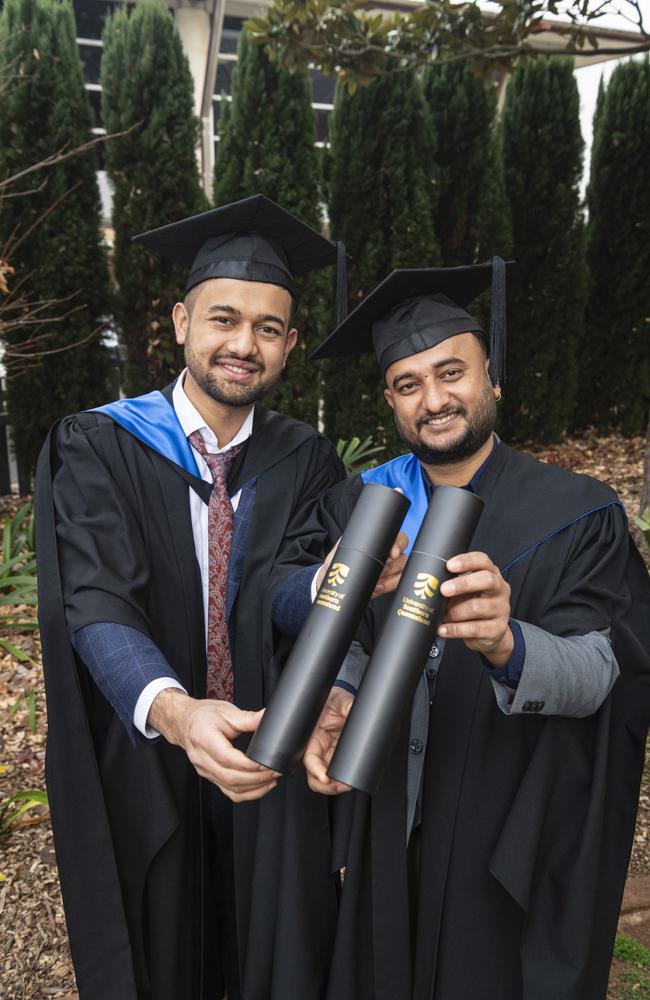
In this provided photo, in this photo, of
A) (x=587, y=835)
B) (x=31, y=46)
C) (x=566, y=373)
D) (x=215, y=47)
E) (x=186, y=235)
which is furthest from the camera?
(x=215, y=47)

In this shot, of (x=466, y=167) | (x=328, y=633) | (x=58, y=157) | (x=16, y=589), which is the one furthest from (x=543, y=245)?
(x=328, y=633)

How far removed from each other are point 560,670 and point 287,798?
33.3 inches

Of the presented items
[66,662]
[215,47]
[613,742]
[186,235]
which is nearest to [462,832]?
[613,742]

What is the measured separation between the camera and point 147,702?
1597 mm

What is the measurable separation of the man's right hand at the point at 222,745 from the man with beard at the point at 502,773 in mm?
227

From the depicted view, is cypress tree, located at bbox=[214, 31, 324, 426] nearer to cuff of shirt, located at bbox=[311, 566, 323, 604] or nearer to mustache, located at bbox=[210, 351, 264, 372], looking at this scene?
mustache, located at bbox=[210, 351, 264, 372]

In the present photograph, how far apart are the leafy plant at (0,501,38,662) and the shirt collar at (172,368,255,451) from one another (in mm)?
2383

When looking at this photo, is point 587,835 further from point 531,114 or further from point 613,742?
point 531,114

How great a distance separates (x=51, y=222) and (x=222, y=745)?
19.9ft

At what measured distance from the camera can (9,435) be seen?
7246mm

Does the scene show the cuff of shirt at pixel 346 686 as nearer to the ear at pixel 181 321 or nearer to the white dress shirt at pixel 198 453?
the white dress shirt at pixel 198 453

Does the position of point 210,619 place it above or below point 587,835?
above

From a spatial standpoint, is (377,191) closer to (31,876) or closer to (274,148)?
(274,148)

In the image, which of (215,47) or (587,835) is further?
(215,47)
